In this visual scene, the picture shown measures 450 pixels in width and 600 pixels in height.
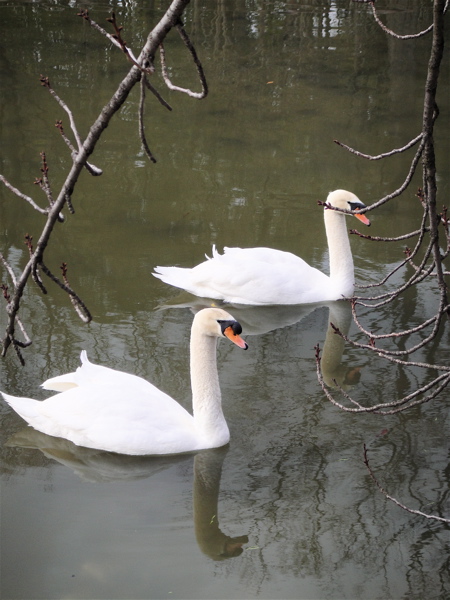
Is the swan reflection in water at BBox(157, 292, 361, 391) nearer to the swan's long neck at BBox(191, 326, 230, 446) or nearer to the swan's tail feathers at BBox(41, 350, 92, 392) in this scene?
the swan's long neck at BBox(191, 326, 230, 446)

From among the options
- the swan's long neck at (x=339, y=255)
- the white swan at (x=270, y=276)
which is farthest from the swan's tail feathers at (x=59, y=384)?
the swan's long neck at (x=339, y=255)

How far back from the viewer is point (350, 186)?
32.5ft

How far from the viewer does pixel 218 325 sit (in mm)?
5258

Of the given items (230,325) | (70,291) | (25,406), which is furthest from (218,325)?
(70,291)

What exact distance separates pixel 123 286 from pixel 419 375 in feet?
8.85

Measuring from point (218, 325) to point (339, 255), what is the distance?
8.93 feet

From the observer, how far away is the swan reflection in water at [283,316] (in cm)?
692

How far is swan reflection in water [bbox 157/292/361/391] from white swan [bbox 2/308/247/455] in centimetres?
163

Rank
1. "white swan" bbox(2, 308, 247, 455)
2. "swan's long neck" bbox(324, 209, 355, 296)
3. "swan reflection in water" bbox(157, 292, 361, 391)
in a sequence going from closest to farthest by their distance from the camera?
"white swan" bbox(2, 308, 247, 455) → "swan reflection in water" bbox(157, 292, 361, 391) → "swan's long neck" bbox(324, 209, 355, 296)

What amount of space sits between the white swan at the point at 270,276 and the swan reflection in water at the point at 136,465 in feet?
7.68

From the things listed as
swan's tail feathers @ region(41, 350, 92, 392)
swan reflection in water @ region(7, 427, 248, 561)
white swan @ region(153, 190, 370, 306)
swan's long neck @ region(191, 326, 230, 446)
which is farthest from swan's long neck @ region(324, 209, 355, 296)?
swan's tail feathers @ region(41, 350, 92, 392)

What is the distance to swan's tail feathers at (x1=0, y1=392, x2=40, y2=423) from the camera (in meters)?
5.41

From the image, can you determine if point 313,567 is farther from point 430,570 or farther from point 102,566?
point 102,566

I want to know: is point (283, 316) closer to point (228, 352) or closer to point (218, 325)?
point (228, 352)
